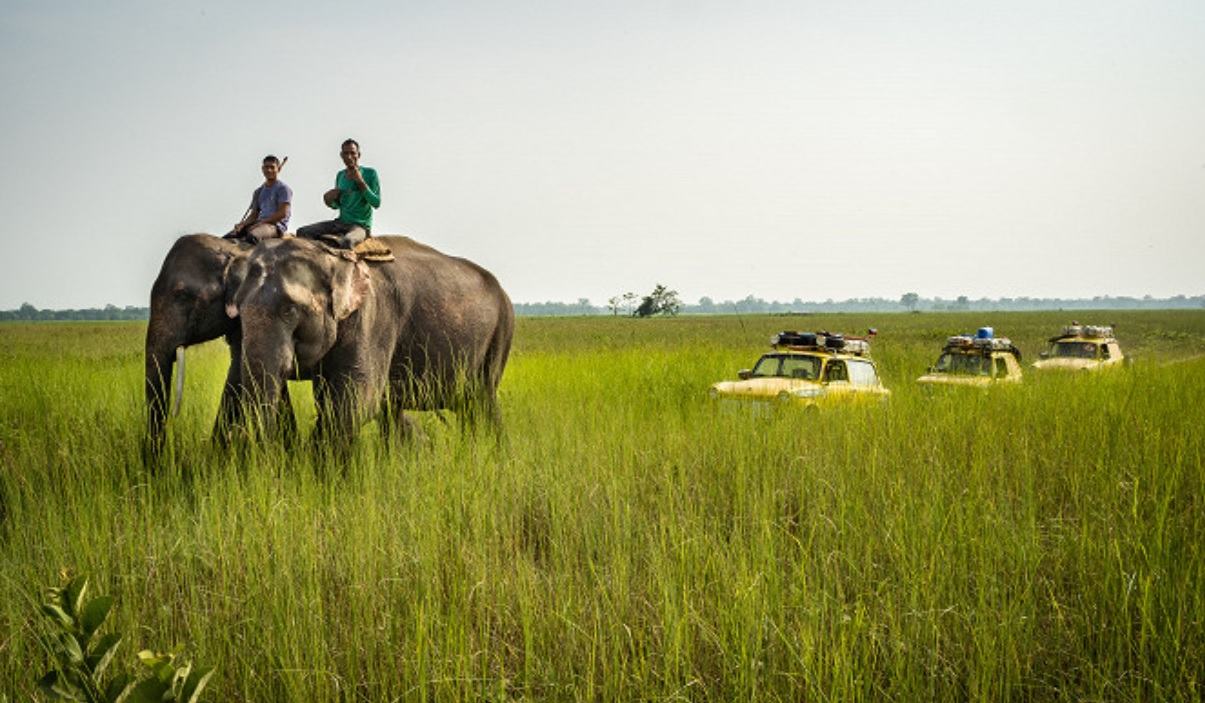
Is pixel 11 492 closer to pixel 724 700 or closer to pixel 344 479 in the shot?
pixel 344 479

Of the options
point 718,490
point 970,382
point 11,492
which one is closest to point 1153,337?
point 970,382

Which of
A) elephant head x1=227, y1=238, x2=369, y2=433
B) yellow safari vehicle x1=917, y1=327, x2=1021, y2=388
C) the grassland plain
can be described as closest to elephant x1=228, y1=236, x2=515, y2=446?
elephant head x1=227, y1=238, x2=369, y2=433

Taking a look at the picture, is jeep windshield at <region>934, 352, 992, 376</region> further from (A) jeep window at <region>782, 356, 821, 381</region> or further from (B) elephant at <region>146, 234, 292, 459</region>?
(B) elephant at <region>146, 234, 292, 459</region>

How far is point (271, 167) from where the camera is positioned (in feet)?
25.0

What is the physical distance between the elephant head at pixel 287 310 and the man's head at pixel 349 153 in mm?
1144

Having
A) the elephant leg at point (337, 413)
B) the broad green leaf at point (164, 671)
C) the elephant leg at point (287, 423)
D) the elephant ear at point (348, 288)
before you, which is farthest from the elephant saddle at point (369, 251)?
the broad green leaf at point (164, 671)

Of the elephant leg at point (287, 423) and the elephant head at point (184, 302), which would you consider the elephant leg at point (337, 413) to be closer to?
the elephant leg at point (287, 423)

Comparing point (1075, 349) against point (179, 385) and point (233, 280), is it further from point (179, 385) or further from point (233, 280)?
point (179, 385)

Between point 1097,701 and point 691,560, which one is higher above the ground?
point 691,560

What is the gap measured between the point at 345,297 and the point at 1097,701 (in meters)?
5.58

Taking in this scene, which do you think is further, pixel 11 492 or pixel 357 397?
pixel 357 397

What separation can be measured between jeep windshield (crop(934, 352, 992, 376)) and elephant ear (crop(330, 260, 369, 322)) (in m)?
9.25

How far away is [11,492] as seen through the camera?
471 cm

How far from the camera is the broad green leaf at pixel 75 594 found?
A: 1.63 metres
